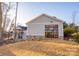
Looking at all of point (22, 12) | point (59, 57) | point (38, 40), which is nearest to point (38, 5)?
point (22, 12)

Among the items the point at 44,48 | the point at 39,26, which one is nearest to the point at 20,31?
the point at 39,26

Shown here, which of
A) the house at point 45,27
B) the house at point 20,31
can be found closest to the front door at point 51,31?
the house at point 45,27

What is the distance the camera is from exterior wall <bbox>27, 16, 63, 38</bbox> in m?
2.99

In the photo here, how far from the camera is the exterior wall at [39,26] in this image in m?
2.99

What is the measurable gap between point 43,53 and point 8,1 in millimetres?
790

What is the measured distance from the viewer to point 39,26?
300 centimetres

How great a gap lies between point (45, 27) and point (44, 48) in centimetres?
28

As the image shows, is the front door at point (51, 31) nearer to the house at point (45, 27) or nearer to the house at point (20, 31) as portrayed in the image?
the house at point (45, 27)

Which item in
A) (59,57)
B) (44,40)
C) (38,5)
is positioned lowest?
(59,57)

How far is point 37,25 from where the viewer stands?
3.00 meters

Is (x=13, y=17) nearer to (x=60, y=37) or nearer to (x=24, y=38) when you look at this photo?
(x=24, y=38)

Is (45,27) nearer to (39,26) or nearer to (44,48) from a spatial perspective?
(39,26)

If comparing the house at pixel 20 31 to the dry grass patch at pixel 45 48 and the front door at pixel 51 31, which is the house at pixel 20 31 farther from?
the front door at pixel 51 31

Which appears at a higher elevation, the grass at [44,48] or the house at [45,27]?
the house at [45,27]
